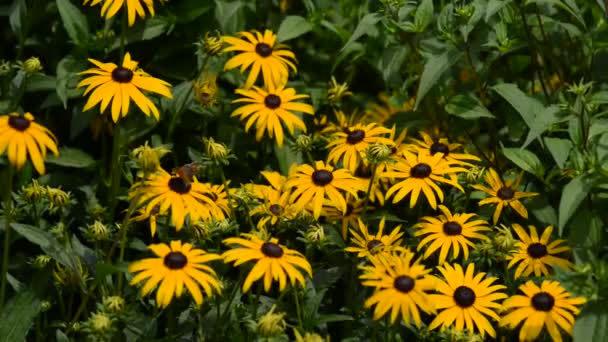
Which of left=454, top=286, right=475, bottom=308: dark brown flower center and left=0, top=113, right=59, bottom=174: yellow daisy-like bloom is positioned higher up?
left=0, top=113, right=59, bottom=174: yellow daisy-like bloom

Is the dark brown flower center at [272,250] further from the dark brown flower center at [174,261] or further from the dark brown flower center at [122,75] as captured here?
the dark brown flower center at [122,75]

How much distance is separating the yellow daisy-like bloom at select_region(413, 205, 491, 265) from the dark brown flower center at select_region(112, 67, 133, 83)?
0.78m

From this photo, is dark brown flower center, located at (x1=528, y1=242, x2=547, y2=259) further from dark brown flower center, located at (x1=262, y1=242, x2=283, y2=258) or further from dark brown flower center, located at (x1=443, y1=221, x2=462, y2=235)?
dark brown flower center, located at (x1=262, y1=242, x2=283, y2=258)

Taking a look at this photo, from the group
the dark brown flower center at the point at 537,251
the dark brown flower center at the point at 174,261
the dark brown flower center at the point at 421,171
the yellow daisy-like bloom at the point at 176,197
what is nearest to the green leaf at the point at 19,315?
the yellow daisy-like bloom at the point at 176,197

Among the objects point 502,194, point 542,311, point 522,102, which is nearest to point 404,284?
point 542,311

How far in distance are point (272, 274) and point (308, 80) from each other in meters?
1.29

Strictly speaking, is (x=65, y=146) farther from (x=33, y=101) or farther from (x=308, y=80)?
(x=308, y=80)

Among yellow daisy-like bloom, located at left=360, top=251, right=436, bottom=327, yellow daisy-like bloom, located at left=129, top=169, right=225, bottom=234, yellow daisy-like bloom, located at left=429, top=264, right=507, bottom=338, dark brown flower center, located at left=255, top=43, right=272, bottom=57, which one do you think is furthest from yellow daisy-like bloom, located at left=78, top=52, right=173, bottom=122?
yellow daisy-like bloom, located at left=429, top=264, right=507, bottom=338

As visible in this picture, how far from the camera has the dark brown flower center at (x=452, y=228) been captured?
2.58m

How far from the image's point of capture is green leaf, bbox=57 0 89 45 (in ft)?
9.95

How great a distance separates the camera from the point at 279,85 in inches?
115

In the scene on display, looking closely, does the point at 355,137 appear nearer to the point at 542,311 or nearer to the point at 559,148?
the point at 559,148

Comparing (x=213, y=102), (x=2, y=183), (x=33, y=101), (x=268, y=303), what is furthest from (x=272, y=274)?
(x=33, y=101)

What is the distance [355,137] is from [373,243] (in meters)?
0.35
